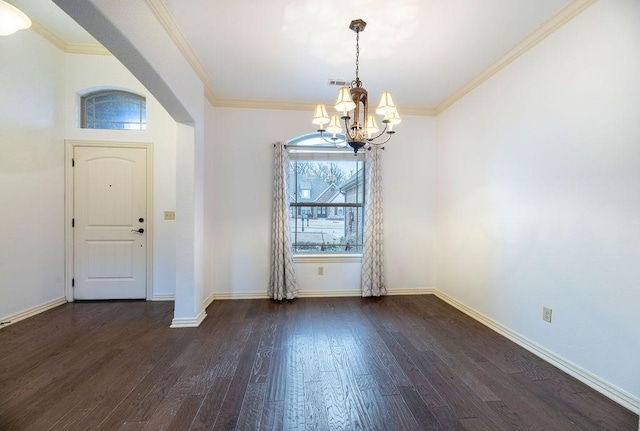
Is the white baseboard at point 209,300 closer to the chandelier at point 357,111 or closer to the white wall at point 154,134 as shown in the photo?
Result: the white wall at point 154,134

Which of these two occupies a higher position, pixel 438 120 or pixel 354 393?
pixel 438 120

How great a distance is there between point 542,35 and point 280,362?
11.5ft

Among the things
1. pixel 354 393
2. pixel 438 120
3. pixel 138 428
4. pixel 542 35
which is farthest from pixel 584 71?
pixel 138 428

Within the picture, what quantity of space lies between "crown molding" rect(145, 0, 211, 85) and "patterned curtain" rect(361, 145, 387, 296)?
2.31 m

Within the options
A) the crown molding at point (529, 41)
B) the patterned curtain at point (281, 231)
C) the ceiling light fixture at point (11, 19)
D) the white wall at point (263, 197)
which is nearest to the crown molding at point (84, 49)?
the ceiling light fixture at point (11, 19)

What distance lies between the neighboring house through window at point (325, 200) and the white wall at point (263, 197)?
358mm

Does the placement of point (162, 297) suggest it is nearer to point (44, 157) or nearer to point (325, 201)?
point (44, 157)

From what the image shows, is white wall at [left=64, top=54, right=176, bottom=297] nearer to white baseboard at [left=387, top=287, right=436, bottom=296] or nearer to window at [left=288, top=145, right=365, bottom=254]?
window at [left=288, top=145, right=365, bottom=254]

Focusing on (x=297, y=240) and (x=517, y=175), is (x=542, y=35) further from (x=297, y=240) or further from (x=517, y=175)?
(x=297, y=240)

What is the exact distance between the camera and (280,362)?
7.00 ft

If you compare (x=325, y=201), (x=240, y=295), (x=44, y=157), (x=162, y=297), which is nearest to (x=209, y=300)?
(x=240, y=295)

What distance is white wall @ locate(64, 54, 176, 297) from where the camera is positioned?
333 centimetres

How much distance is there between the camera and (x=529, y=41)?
2307mm

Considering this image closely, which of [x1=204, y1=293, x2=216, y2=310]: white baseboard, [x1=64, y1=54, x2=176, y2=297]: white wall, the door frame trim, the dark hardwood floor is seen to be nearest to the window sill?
the dark hardwood floor
